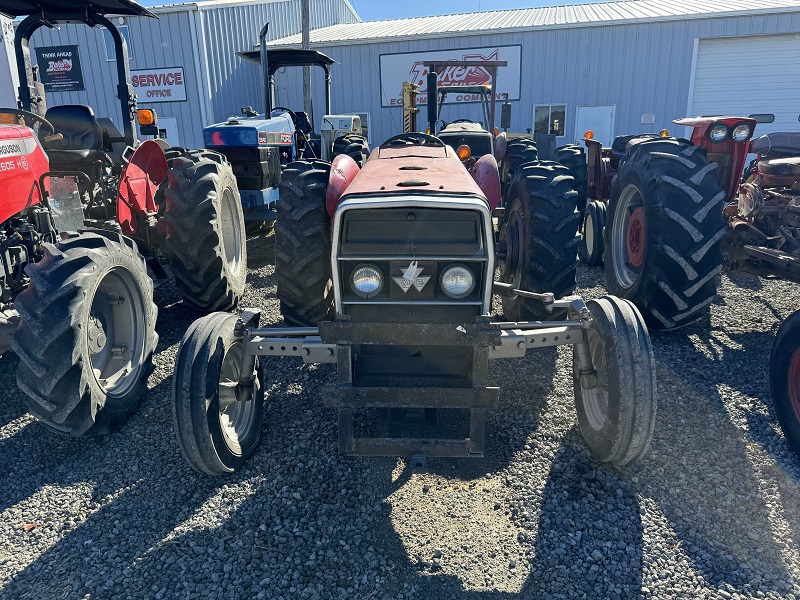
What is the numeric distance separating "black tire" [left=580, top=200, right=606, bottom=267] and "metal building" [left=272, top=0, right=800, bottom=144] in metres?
10.2

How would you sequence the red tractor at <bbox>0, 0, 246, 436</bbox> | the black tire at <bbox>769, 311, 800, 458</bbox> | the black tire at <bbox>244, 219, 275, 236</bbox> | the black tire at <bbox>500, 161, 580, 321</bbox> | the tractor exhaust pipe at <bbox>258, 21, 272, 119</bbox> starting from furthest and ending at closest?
the black tire at <bbox>244, 219, 275, 236</bbox>
the tractor exhaust pipe at <bbox>258, 21, 272, 119</bbox>
the black tire at <bbox>500, 161, 580, 321</bbox>
the black tire at <bbox>769, 311, 800, 458</bbox>
the red tractor at <bbox>0, 0, 246, 436</bbox>

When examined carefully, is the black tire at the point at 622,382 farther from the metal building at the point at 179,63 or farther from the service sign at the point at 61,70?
the service sign at the point at 61,70

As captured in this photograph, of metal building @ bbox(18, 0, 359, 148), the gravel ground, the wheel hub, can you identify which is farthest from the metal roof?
the wheel hub

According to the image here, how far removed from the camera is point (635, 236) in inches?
201

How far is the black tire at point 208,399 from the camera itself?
2.76 metres

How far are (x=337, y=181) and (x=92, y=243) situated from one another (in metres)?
1.49

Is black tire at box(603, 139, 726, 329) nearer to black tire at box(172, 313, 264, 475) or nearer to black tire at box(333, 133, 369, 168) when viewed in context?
black tire at box(333, 133, 369, 168)

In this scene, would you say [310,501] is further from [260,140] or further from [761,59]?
[761,59]

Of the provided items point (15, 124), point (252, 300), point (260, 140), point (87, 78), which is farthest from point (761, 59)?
point (87, 78)

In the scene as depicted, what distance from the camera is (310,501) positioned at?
289 centimetres

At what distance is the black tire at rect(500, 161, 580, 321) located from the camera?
423cm

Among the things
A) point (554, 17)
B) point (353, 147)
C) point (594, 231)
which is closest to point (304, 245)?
point (353, 147)

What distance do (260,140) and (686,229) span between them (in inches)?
207

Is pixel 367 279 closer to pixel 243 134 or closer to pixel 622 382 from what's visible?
pixel 622 382
